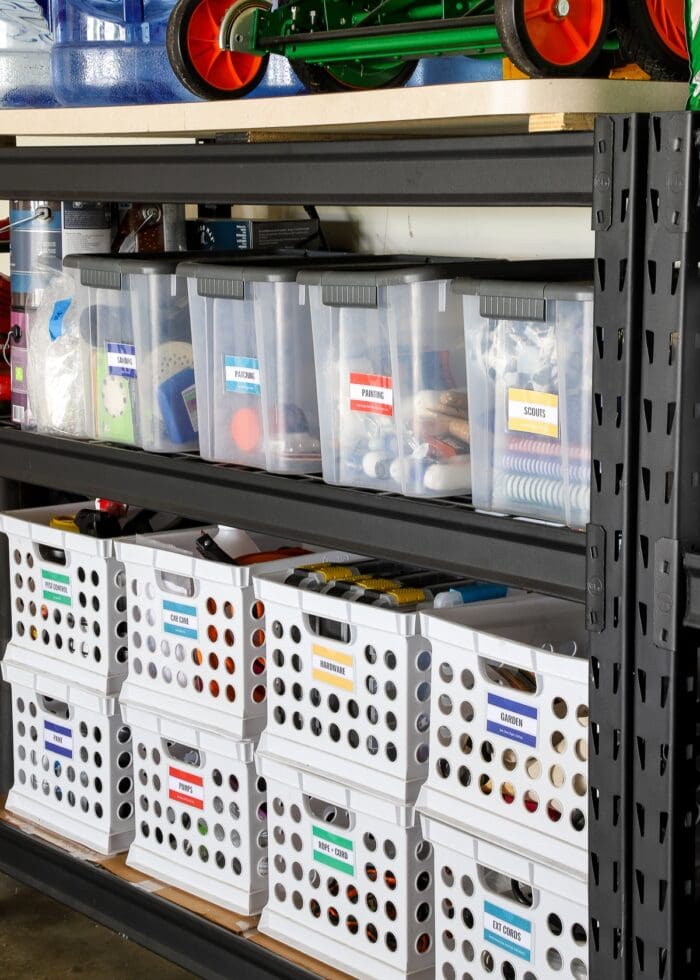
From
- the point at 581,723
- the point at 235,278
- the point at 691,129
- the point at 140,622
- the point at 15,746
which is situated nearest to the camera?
the point at 691,129

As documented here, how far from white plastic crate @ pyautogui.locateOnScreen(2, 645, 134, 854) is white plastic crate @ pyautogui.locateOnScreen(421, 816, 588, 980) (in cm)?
71

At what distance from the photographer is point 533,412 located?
1575 mm

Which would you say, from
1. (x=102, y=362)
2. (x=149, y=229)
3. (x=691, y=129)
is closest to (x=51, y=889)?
(x=102, y=362)

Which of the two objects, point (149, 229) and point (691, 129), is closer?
point (691, 129)

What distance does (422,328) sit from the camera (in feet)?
5.58

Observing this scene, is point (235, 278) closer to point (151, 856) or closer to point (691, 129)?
point (691, 129)

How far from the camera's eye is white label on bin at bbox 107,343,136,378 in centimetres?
206

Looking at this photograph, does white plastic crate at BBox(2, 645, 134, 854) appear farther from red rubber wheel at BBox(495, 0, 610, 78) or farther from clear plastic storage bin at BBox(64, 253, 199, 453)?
red rubber wheel at BBox(495, 0, 610, 78)

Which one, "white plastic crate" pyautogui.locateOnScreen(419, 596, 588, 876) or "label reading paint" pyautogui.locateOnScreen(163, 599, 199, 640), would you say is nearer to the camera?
"white plastic crate" pyautogui.locateOnScreen(419, 596, 588, 876)

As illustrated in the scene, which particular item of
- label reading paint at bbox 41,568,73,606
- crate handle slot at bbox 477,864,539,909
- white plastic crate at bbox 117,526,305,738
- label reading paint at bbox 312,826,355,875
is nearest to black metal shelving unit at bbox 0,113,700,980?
crate handle slot at bbox 477,864,539,909

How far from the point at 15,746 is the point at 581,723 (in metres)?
1.29

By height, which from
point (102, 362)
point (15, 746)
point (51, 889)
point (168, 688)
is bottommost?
point (51, 889)

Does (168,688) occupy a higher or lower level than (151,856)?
higher

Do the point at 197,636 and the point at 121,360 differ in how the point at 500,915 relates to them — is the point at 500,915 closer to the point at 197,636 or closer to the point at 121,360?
the point at 197,636
